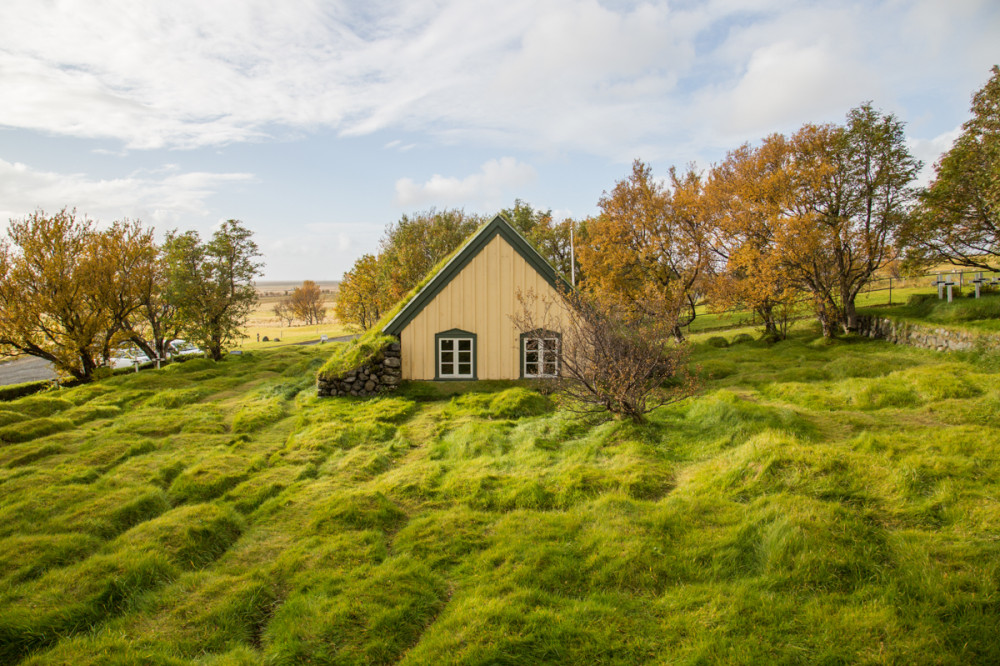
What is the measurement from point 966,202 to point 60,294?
38.8 meters

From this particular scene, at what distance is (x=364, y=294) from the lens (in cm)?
4053

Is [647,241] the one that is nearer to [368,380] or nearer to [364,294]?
[368,380]

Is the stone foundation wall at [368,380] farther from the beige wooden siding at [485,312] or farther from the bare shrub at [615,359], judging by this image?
the bare shrub at [615,359]

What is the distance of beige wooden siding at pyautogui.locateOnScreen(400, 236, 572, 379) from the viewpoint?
1761 centimetres

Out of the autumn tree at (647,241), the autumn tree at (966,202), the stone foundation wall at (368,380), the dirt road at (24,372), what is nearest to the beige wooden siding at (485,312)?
the stone foundation wall at (368,380)

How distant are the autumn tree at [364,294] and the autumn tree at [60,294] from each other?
17573 millimetres

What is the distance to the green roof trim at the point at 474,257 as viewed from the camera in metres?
17.3

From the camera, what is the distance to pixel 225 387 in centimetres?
2173

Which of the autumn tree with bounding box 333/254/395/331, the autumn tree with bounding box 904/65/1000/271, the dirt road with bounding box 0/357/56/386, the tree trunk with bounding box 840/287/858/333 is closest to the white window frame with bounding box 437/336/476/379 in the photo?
the tree trunk with bounding box 840/287/858/333

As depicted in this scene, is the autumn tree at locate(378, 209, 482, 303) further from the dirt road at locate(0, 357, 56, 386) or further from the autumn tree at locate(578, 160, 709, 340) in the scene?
the dirt road at locate(0, 357, 56, 386)

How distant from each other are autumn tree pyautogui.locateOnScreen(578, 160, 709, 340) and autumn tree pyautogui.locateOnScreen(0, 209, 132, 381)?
24.5m

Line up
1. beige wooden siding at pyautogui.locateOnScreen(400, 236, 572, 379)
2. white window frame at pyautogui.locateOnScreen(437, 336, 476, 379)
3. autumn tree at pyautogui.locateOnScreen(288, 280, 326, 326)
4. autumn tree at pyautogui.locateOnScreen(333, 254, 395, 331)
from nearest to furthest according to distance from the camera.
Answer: beige wooden siding at pyautogui.locateOnScreen(400, 236, 572, 379) < white window frame at pyautogui.locateOnScreen(437, 336, 476, 379) < autumn tree at pyautogui.locateOnScreen(333, 254, 395, 331) < autumn tree at pyautogui.locateOnScreen(288, 280, 326, 326)

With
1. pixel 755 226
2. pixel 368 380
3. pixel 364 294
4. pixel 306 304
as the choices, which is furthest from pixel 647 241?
pixel 306 304

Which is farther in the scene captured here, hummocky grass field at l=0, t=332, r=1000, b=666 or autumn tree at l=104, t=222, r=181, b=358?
autumn tree at l=104, t=222, r=181, b=358
